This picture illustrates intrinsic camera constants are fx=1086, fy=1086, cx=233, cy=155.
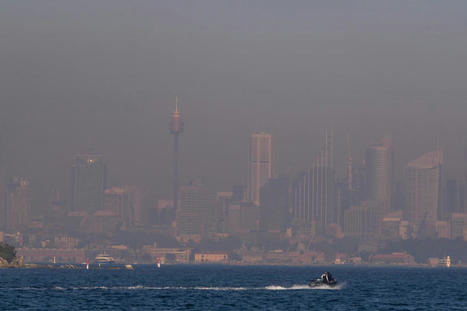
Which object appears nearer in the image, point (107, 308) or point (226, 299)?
point (107, 308)

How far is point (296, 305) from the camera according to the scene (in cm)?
14788

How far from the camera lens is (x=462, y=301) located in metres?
170

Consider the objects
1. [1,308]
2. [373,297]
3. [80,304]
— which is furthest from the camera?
[373,297]

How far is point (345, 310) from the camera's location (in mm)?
141500

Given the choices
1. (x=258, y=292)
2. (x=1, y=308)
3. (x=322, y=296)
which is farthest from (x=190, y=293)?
(x=1, y=308)

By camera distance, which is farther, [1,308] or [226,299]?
[226,299]

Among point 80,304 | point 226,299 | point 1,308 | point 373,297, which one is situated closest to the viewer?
point 1,308

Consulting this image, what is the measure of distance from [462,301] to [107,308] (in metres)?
61.1

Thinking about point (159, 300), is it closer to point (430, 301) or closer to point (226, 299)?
point (226, 299)

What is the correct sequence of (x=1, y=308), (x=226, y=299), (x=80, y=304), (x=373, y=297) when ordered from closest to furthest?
(x=1, y=308) < (x=80, y=304) < (x=226, y=299) < (x=373, y=297)

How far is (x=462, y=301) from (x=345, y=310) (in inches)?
1422

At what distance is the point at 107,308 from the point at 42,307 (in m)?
8.79

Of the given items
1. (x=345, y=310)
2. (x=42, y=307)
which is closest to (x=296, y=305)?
(x=345, y=310)

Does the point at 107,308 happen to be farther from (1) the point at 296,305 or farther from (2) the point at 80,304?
(1) the point at 296,305
